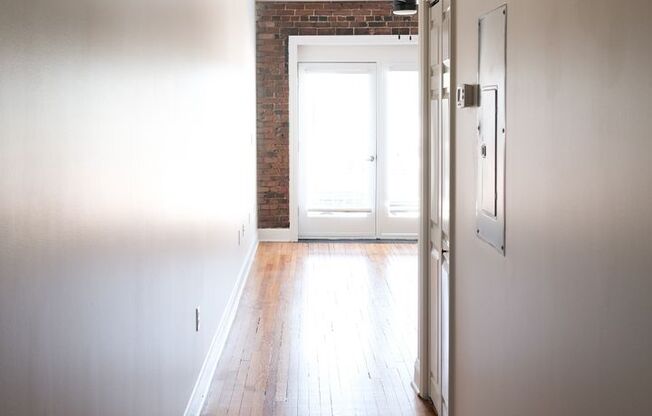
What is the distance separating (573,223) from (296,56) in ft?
27.4

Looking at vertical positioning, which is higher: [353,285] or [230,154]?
[230,154]

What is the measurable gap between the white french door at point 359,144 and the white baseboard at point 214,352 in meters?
2.61

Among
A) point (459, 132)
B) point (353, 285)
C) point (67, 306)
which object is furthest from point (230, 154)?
point (67, 306)

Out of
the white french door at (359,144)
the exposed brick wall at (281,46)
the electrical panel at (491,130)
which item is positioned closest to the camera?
the electrical panel at (491,130)

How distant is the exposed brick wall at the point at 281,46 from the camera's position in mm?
9984

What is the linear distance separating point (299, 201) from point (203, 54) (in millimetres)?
5485

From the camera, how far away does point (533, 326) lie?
2.28m

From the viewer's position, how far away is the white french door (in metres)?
10.2

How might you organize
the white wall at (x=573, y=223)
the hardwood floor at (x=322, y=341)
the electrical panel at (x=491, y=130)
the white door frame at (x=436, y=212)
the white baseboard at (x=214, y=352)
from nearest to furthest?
the white wall at (x=573, y=223) < the electrical panel at (x=491, y=130) < the white door frame at (x=436, y=212) < the white baseboard at (x=214, y=352) < the hardwood floor at (x=322, y=341)

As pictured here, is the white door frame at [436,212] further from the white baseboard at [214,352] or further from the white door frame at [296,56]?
the white door frame at [296,56]

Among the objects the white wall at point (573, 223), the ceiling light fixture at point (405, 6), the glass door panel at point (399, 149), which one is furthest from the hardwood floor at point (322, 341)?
the ceiling light fixture at point (405, 6)

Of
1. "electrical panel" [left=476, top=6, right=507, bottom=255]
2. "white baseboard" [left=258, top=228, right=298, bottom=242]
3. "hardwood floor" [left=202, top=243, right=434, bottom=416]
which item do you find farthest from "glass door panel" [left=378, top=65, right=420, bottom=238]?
"electrical panel" [left=476, top=6, right=507, bottom=255]

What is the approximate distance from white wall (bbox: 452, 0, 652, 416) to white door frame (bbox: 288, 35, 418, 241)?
7209mm

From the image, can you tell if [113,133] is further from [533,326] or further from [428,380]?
[428,380]
